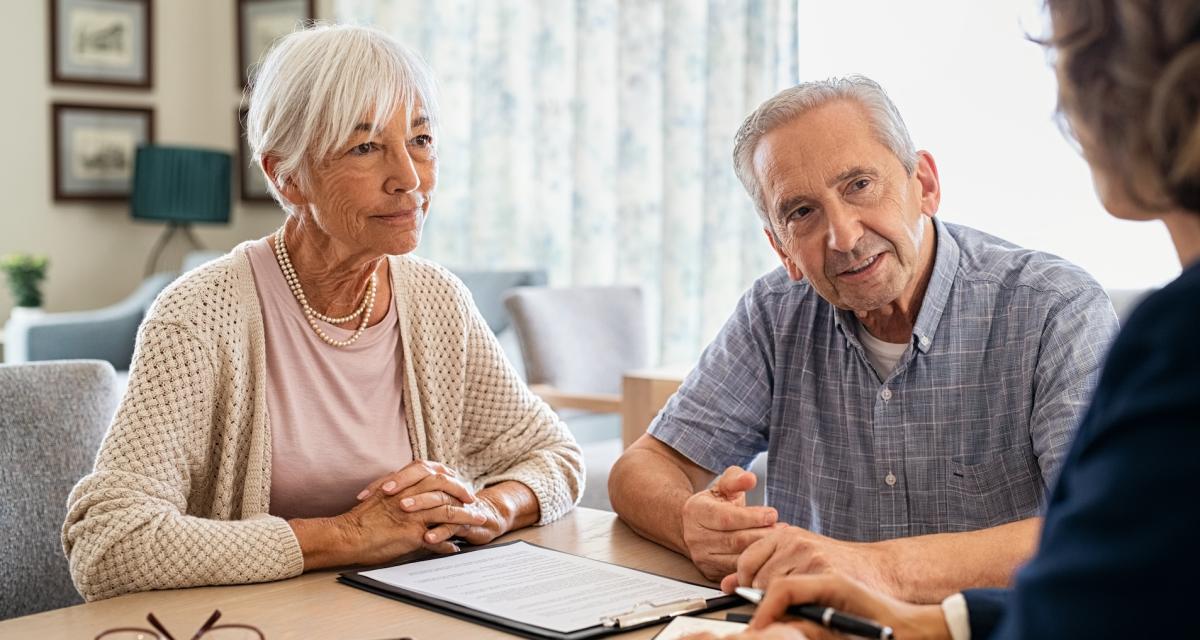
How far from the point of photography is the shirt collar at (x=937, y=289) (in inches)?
60.4

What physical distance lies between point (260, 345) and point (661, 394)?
1.41 meters

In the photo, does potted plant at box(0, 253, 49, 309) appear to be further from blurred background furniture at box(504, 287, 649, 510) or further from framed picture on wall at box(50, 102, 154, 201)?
blurred background furniture at box(504, 287, 649, 510)

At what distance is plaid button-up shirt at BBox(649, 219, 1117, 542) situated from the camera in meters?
1.46

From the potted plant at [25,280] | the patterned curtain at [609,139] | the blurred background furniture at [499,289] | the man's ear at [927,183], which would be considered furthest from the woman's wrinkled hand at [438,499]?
the potted plant at [25,280]

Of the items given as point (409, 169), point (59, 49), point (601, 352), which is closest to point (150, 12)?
point (59, 49)

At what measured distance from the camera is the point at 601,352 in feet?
12.3

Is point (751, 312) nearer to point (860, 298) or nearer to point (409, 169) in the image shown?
point (860, 298)

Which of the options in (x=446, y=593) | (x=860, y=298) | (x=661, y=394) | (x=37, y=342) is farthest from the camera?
(x=37, y=342)

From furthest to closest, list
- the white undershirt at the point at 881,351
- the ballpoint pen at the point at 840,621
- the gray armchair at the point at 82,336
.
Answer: the gray armchair at the point at 82,336 < the white undershirt at the point at 881,351 < the ballpoint pen at the point at 840,621

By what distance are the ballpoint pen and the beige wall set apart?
209 inches

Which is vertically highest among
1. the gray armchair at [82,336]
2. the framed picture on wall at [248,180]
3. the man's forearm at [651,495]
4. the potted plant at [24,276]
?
the framed picture on wall at [248,180]

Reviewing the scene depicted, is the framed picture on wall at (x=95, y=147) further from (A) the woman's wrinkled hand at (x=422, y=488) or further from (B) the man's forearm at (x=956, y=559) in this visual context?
(B) the man's forearm at (x=956, y=559)

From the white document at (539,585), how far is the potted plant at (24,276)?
4.51 metres

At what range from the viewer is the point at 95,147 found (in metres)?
5.75
